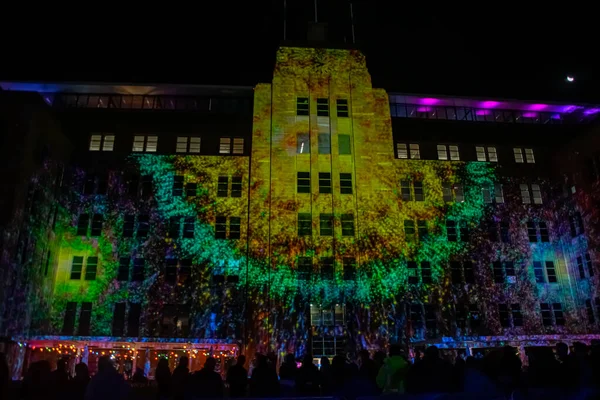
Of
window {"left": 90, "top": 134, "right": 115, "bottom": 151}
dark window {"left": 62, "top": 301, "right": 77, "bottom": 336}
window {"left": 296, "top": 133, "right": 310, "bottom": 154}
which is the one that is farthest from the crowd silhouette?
window {"left": 90, "top": 134, "right": 115, "bottom": 151}

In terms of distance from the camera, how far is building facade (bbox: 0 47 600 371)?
33.3m

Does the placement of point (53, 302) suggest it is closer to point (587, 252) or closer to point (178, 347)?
point (178, 347)

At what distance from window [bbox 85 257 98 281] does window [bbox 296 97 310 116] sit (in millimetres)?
18299

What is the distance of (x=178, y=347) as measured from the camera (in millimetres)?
32875

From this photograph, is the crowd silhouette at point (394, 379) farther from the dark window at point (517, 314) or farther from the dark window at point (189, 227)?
the dark window at point (517, 314)

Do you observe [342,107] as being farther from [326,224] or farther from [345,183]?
[326,224]

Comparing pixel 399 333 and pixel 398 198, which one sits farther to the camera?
pixel 398 198

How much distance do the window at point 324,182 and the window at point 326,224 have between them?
1.93 meters

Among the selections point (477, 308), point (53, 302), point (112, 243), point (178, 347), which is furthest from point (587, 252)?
point (53, 302)

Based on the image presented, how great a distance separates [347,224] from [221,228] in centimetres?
902

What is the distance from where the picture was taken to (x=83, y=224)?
3553cm

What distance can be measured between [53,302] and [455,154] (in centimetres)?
3160

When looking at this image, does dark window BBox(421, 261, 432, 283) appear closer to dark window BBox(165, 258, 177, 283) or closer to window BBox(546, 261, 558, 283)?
window BBox(546, 261, 558, 283)

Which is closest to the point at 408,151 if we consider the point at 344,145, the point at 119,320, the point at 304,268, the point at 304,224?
the point at 344,145
